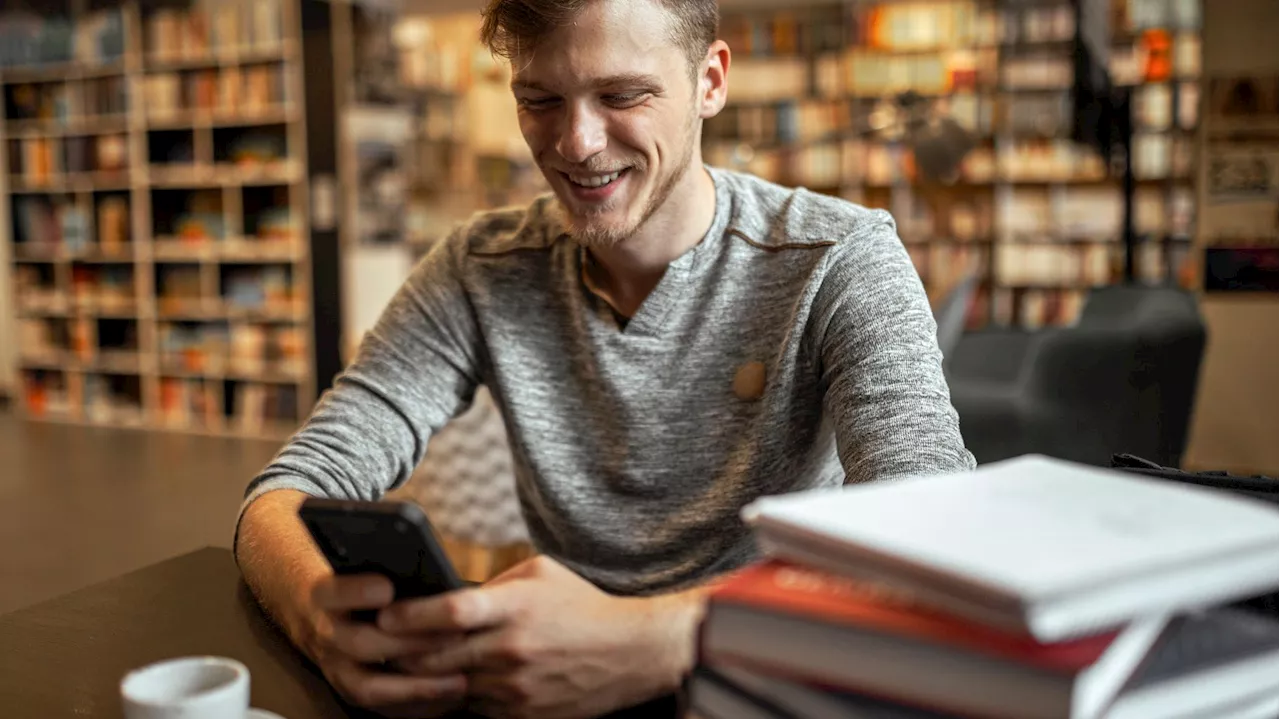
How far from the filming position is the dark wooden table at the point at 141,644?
32.1 inches

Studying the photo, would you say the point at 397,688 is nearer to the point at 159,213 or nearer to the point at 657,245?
the point at 657,245

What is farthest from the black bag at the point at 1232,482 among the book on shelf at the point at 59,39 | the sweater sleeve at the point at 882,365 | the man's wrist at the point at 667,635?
the book on shelf at the point at 59,39

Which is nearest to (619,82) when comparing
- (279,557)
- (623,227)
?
(623,227)

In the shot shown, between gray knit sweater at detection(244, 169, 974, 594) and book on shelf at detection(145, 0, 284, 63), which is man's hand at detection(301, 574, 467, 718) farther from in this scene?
book on shelf at detection(145, 0, 284, 63)

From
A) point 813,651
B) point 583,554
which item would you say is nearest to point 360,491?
point 583,554

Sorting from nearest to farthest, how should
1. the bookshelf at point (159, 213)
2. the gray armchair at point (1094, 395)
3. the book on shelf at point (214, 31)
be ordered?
the gray armchair at point (1094, 395), the book on shelf at point (214, 31), the bookshelf at point (159, 213)

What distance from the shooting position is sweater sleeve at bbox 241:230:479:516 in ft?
4.16

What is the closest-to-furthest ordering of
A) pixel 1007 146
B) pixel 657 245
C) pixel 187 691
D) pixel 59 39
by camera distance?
pixel 187 691 → pixel 657 245 → pixel 1007 146 → pixel 59 39

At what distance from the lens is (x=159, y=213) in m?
6.46

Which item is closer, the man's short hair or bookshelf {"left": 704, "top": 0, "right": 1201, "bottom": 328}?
the man's short hair

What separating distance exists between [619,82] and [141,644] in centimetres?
74

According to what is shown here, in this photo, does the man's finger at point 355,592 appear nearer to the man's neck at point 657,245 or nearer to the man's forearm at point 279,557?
the man's forearm at point 279,557

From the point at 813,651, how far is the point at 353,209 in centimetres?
584

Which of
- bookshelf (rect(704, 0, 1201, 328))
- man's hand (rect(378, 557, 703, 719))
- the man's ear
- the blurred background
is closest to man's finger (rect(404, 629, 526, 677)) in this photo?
man's hand (rect(378, 557, 703, 719))
